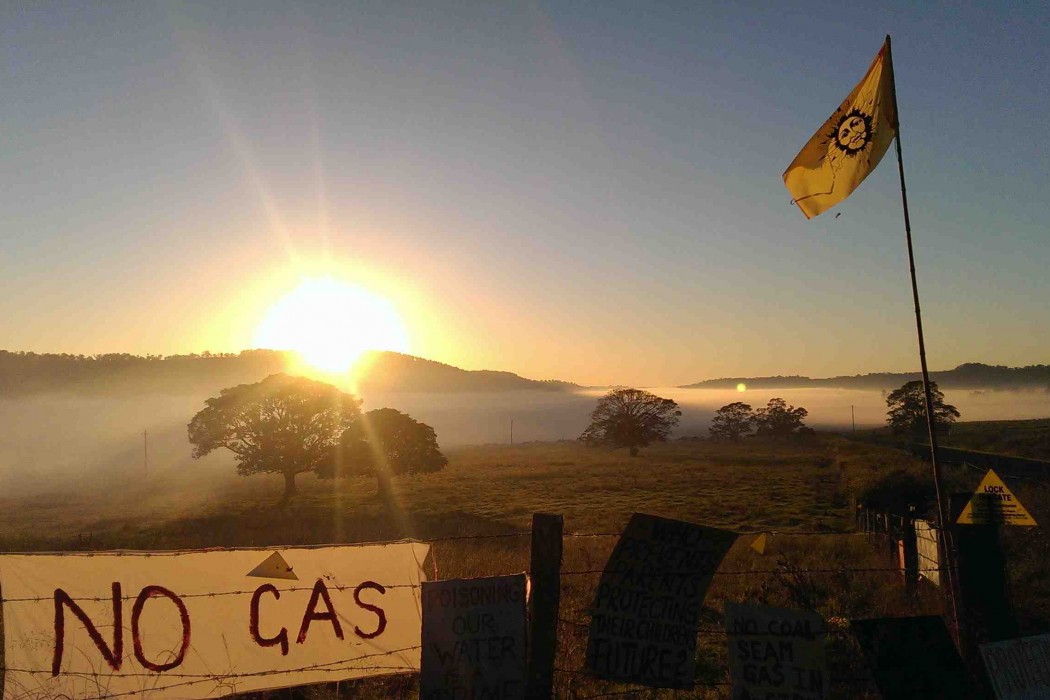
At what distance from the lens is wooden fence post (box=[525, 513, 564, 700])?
227 inches

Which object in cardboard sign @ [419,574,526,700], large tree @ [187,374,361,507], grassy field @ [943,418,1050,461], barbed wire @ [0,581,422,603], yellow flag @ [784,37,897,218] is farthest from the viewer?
grassy field @ [943,418,1050,461]

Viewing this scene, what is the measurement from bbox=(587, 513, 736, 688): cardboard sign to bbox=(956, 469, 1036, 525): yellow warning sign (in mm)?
3671

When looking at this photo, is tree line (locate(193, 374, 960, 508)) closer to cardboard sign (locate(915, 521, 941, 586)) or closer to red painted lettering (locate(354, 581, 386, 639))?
cardboard sign (locate(915, 521, 941, 586))

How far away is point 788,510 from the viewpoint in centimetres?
3244

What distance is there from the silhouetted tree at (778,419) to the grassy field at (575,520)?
2875cm

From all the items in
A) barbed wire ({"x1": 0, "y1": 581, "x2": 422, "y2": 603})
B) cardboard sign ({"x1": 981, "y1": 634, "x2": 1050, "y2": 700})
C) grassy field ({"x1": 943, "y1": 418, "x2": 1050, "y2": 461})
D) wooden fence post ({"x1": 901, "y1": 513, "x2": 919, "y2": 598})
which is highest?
barbed wire ({"x1": 0, "y1": 581, "x2": 422, "y2": 603})

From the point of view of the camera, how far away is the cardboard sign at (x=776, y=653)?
5797 millimetres

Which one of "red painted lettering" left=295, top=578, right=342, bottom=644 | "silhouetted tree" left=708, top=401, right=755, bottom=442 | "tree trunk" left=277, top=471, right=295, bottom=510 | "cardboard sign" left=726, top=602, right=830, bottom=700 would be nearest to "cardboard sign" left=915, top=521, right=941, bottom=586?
"cardboard sign" left=726, top=602, right=830, bottom=700

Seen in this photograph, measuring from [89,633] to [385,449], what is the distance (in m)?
37.4

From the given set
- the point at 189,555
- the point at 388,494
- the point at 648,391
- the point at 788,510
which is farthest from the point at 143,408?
the point at 189,555

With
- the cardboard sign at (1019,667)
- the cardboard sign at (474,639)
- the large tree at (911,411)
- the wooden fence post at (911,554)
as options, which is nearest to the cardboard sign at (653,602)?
the cardboard sign at (474,639)

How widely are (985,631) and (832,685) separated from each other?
1723 millimetres

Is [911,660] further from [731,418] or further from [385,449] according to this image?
[731,418]

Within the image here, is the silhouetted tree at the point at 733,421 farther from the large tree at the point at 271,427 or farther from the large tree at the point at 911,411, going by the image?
the large tree at the point at 271,427
